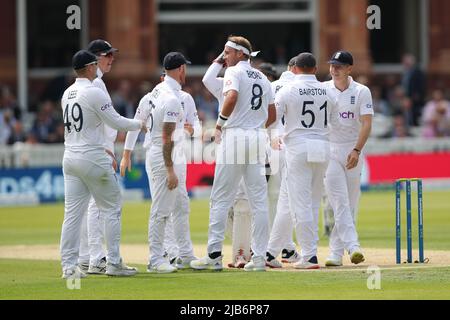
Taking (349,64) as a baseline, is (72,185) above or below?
below

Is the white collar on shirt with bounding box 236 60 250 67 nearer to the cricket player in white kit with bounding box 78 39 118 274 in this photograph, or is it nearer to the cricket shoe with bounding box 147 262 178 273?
the cricket player in white kit with bounding box 78 39 118 274

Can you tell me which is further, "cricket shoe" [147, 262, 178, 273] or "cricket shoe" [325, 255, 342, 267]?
"cricket shoe" [325, 255, 342, 267]

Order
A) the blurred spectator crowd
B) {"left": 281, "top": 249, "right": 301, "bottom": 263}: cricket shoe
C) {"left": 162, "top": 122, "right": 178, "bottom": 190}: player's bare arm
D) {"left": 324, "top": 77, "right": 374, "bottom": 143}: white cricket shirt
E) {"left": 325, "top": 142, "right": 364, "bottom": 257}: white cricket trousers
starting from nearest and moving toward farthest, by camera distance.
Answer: {"left": 162, "top": 122, "right": 178, "bottom": 190}: player's bare arm, {"left": 325, "top": 142, "right": 364, "bottom": 257}: white cricket trousers, {"left": 324, "top": 77, "right": 374, "bottom": 143}: white cricket shirt, {"left": 281, "top": 249, "right": 301, "bottom": 263}: cricket shoe, the blurred spectator crowd

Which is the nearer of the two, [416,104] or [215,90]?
[215,90]

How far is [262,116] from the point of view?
13727mm

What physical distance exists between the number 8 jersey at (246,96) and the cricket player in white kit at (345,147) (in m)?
0.99

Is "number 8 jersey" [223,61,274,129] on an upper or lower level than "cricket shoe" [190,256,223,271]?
upper

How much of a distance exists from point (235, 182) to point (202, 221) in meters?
9.13

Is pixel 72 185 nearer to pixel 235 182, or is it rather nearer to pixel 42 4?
pixel 235 182

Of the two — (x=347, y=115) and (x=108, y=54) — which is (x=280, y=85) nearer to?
(x=347, y=115)

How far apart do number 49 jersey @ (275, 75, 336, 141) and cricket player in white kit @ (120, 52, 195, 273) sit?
1209 millimetres

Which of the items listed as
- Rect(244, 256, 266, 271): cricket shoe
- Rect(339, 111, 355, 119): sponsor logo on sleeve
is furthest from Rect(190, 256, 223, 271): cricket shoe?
Rect(339, 111, 355, 119): sponsor logo on sleeve

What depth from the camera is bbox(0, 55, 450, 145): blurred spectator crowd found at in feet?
98.1
